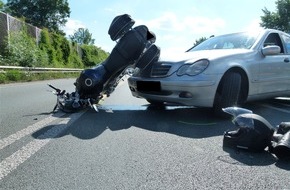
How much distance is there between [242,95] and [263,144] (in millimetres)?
2668

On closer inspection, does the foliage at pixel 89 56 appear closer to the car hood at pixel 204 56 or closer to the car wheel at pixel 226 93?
the car hood at pixel 204 56

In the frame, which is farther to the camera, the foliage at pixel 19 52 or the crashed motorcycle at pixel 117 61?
the foliage at pixel 19 52

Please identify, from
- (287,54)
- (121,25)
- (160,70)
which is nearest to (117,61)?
(121,25)

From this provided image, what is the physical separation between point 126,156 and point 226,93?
2625 millimetres

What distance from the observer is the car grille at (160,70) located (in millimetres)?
5661

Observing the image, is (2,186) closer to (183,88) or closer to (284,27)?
(183,88)

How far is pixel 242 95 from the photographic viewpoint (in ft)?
20.0

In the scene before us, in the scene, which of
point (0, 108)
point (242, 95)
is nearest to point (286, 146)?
point (242, 95)

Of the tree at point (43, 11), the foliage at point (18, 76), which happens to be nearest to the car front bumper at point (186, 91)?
the foliage at point (18, 76)

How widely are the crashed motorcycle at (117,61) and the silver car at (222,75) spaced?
235 millimetres

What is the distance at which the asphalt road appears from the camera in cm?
270

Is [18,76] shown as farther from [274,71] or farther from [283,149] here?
[283,149]

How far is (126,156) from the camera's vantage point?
11.1ft

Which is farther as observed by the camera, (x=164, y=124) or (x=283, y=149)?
(x=164, y=124)
